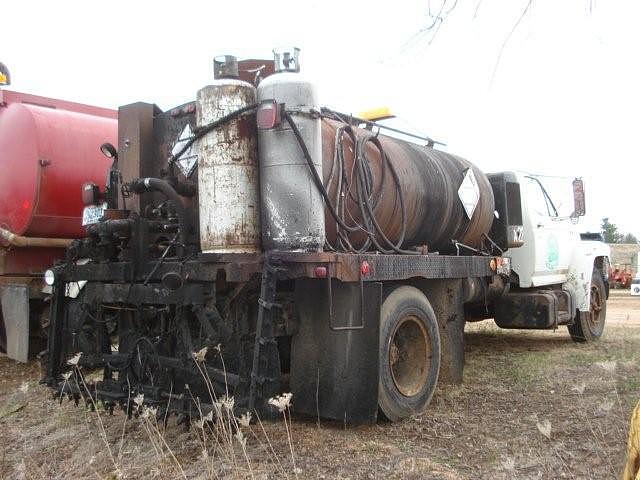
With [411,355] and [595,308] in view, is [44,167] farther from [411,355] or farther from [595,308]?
[595,308]

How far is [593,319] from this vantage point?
32.3 ft

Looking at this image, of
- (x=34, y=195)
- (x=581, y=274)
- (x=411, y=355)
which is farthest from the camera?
(x=581, y=274)

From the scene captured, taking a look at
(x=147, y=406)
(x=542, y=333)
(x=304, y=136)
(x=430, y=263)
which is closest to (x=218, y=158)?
(x=304, y=136)

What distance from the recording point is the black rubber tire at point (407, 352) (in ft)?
16.1

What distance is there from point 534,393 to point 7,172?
5543 mm

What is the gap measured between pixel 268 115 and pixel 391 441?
2315mm

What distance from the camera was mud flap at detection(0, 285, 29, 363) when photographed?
6730 millimetres

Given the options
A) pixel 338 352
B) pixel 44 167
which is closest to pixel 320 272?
pixel 338 352

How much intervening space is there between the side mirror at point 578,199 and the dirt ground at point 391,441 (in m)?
3.11

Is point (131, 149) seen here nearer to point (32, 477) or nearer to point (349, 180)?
point (349, 180)

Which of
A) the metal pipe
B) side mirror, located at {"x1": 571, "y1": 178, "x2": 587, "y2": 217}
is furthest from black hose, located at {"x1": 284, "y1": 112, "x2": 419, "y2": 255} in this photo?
side mirror, located at {"x1": 571, "y1": 178, "x2": 587, "y2": 217}

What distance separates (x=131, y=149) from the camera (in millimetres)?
5453

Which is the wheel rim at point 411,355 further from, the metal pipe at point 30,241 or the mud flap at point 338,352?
the metal pipe at point 30,241

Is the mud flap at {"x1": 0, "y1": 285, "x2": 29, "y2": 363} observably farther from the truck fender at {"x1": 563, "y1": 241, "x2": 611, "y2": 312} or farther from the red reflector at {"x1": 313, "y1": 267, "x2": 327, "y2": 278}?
the truck fender at {"x1": 563, "y1": 241, "x2": 611, "y2": 312}
